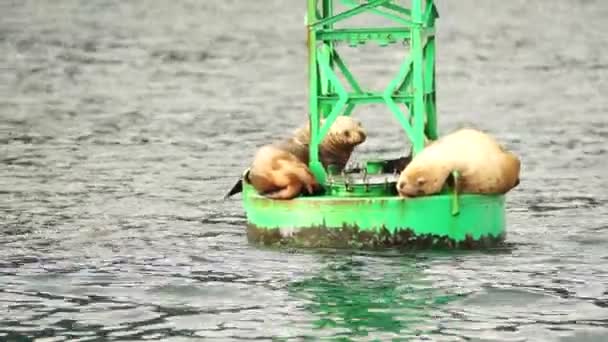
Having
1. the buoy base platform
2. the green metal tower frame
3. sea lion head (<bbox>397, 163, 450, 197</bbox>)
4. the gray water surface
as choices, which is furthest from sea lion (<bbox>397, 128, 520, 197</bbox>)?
the gray water surface

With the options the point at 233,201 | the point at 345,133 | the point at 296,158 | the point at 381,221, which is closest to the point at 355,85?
the point at 345,133

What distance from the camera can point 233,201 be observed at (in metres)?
30.3

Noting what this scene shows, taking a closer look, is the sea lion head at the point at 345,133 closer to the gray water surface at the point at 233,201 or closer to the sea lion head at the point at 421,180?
the sea lion head at the point at 421,180

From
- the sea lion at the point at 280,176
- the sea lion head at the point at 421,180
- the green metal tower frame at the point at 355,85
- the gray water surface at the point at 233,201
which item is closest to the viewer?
the gray water surface at the point at 233,201

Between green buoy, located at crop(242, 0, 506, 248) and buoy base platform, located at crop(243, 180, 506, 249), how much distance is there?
12 millimetres

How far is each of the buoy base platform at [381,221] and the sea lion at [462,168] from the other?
0.43 feet

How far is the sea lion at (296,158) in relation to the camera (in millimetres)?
23391

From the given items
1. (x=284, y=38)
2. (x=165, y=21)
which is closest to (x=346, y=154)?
(x=284, y=38)

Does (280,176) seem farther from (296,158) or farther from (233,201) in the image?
(233,201)

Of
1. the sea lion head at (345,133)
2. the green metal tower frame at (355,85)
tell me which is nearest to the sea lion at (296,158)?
the sea lion head at (345,133)

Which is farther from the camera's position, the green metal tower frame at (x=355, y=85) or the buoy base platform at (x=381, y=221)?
the green metal tower frame at (x=355, y=85)

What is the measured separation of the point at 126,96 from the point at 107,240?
75.7 feet

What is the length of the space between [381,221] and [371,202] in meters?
0.28

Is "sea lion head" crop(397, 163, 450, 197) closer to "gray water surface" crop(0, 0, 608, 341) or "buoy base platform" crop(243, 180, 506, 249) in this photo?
"buoy base platform" crop(243, 180, 506, 249)
